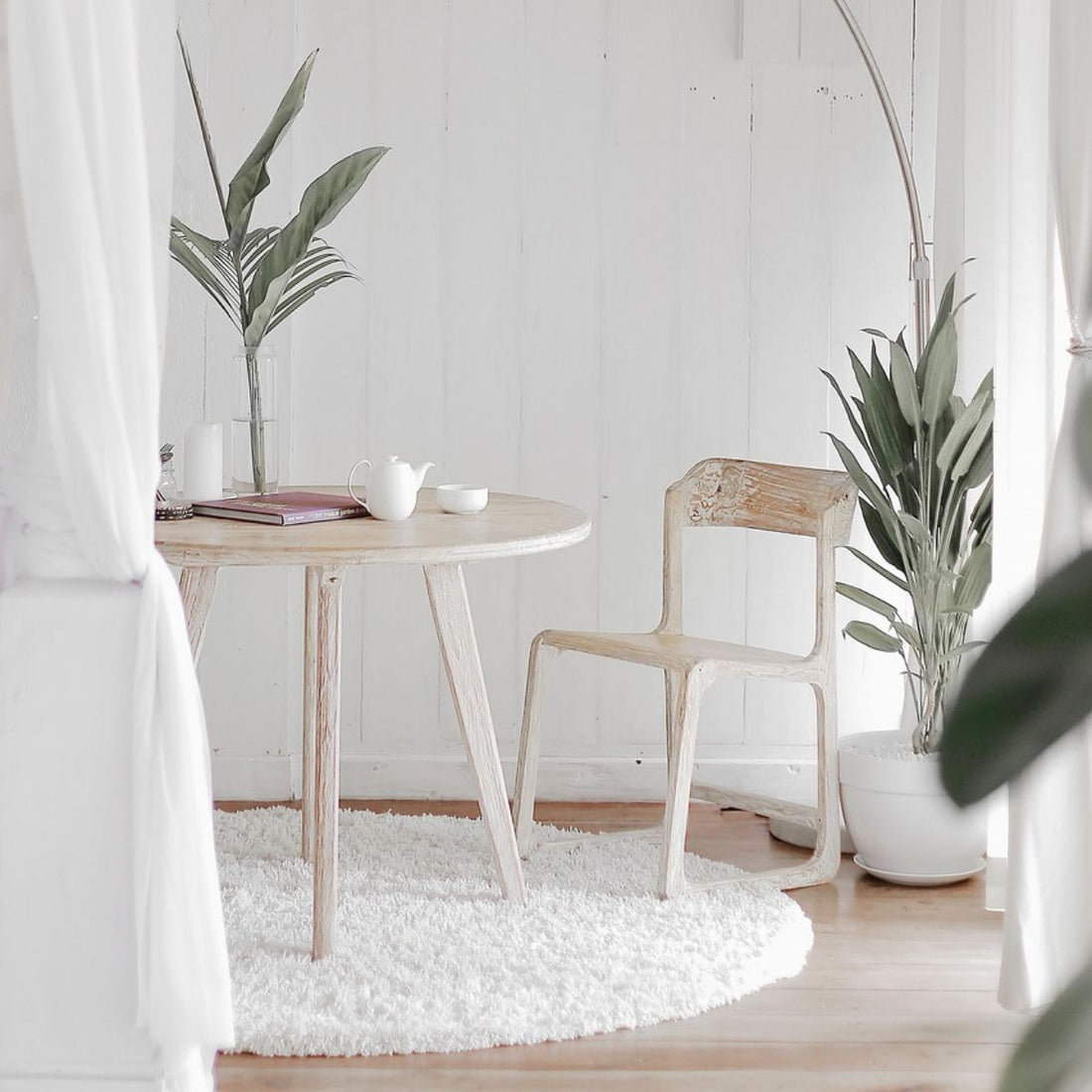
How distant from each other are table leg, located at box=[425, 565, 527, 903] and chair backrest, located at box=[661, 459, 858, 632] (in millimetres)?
685

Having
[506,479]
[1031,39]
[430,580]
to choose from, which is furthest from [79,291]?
[506,479]

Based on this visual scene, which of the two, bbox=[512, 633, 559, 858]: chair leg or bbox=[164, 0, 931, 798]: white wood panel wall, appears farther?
bbox=[164, 0, 931, 798]: white wood panel wall

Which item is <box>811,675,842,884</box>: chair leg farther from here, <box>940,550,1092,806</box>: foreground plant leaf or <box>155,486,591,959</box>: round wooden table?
<box>940,550,1092,806</box>: foreground plant leaf

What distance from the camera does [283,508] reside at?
2463 millimetres

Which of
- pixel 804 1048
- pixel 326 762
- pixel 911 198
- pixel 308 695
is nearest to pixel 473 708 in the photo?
pixel 326 762

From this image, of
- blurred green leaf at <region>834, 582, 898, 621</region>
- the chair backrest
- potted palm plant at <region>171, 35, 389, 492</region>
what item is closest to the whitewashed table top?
potted palm plant at <region>171, 35, 389, 492</region>

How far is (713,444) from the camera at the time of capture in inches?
136

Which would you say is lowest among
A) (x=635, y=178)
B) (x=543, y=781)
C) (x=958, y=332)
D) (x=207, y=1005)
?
(x=543, y=781)

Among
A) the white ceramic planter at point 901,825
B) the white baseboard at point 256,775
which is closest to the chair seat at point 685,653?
the white ceramic planter at point 901,825

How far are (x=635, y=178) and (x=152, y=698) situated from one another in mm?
2239

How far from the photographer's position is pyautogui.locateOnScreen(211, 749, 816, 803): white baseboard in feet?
11.3

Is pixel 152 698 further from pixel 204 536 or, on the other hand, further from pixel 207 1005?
pixel 204 536

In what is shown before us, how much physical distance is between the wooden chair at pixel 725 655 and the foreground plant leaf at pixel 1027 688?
7.66 ft

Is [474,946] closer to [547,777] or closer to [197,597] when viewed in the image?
[197,597]
